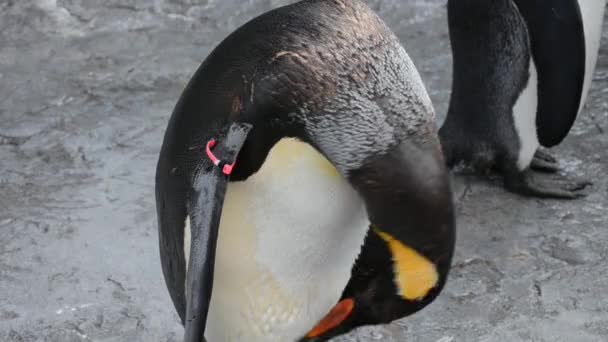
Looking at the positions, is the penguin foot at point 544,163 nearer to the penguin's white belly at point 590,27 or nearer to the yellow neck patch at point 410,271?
the penguin's white belly at point 590,27

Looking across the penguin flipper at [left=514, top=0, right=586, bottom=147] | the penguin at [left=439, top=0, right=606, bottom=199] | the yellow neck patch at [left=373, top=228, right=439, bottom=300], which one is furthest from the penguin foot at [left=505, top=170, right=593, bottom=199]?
the yellow neck patch at [left=373, top=228, right=439, bottom=300]

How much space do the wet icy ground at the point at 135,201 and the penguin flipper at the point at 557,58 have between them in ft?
0.92

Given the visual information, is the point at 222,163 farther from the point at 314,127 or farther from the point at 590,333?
the point at 590,333

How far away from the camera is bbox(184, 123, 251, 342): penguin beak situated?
1.87m

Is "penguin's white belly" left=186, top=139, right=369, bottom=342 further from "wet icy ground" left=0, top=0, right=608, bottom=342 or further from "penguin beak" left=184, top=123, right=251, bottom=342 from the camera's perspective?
"wet icy ground" left=0, top=0, right=608, bottom=342

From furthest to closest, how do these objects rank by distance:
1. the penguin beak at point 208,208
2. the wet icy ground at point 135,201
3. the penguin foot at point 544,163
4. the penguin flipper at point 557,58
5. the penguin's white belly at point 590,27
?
1. the penguin foot at point 544,163
2. the penguin's white belly at point 590,27
3. the penguin flipper at point 557,58
4. the wet icy ground at point 135,201
5. the penguin beak at point 208,208

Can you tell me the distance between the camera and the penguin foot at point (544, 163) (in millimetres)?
3525

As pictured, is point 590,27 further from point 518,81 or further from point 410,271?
point 410,271

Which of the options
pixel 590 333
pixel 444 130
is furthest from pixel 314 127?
pixel 444 130

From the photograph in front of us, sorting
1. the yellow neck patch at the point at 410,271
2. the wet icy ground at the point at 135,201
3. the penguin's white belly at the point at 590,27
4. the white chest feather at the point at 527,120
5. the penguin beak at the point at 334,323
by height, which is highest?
the yellow neck patch at the point at 410,271

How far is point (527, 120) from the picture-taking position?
10.9 ft

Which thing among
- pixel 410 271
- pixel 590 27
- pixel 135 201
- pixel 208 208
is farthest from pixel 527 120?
pixel 208 208

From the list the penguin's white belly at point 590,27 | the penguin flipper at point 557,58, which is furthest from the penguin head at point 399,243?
the penguin's white belly at point 590,27

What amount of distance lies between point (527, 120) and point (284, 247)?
4.82 feet
